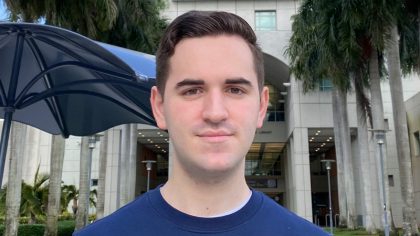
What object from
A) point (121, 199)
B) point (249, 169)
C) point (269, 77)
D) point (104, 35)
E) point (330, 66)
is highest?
point (269, 77)

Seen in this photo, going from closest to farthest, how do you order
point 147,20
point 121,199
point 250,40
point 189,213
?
1. point 189,213
2. point 250,40
3. point 147,20
4. point 121,199

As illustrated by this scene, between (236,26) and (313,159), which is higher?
(313,159)

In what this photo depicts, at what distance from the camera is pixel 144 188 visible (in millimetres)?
51219

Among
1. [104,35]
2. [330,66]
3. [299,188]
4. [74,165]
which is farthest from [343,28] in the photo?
[74,165]

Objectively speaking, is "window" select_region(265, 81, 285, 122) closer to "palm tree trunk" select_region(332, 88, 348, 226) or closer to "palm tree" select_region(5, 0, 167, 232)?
"palm tree trunk" select_region(332, 88, 348, 226)

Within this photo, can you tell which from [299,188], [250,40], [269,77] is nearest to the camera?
[250,40]

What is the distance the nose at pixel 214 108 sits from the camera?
1.48 m

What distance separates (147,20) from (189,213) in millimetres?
23128

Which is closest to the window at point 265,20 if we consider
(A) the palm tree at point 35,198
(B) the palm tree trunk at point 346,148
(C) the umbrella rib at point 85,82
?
(B) the palm tree trunk at point 346,148

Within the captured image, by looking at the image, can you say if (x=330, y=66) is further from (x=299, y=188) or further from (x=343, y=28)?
(x=299, y=188)

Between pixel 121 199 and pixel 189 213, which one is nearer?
pixel 189 213

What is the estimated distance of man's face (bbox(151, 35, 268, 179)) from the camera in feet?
4.85

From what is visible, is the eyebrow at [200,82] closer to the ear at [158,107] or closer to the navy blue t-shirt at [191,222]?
the ear at [158,107]

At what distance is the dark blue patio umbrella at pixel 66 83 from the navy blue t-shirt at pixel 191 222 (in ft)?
11.8
